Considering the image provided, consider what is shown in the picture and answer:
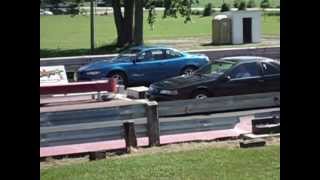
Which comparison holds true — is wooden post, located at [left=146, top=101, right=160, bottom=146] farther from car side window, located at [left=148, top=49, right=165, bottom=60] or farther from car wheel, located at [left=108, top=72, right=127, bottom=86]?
car side window, located at [left=148, top=49, right=165, bottom=60]

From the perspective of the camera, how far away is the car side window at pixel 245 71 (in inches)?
688

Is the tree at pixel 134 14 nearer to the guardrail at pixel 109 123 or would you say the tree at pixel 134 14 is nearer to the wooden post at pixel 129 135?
the guardrail at pixel 109 123

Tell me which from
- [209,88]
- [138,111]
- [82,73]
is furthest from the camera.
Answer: [82,73]

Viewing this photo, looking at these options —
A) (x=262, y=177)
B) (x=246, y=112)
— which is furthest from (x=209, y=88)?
(x=262, y=177)

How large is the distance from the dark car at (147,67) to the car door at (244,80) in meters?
5.74

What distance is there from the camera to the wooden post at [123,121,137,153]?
10047mm

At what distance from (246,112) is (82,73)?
10.2m

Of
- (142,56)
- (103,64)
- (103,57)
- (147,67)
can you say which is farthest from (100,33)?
(147,67)

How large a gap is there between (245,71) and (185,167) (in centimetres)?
956

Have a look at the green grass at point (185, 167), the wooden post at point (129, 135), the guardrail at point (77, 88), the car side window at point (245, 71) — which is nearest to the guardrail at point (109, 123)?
the wooden post at point (129, 135)
